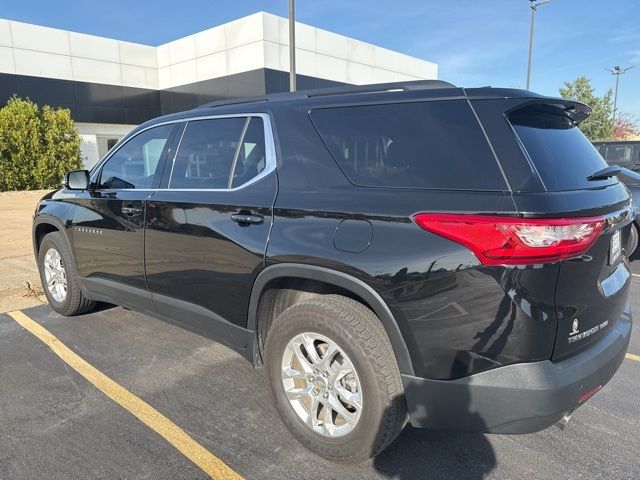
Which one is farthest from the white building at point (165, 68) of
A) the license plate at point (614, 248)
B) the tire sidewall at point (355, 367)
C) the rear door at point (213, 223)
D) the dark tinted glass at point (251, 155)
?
the license plate at point (614, 248)

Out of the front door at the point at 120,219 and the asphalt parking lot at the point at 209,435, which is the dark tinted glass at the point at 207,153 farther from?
the asphalt parking lot at the point at 209,435

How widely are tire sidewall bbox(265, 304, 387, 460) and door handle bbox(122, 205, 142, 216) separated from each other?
1493mm

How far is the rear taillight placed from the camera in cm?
191

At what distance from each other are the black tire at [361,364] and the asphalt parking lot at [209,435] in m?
0.16

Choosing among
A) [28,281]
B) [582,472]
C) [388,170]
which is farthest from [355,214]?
[28,281]

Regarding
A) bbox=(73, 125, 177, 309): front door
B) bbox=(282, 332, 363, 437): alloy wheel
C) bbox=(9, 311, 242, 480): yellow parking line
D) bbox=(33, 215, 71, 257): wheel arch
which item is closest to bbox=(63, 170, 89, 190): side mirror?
bbox=(73, 125, 177, 309): front door

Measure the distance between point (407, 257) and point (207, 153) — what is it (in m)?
1.72

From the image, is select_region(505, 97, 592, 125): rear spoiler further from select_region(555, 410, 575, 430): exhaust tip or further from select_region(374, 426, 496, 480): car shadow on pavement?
select_region(374, 426, 496, 480): car shadow on pavement

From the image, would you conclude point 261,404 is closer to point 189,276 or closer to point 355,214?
point 189,276

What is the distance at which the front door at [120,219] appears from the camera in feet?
11.6

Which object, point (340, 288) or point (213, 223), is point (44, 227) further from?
point (340, 288)

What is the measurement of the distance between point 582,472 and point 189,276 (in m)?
2.41

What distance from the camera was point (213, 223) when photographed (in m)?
2.90

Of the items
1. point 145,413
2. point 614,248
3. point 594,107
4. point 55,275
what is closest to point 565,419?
point 614,248
